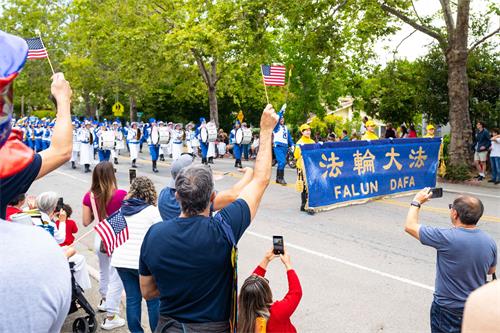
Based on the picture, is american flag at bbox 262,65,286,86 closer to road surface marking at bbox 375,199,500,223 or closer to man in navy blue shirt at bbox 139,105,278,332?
road surface marking at bbox 375,199,500,223

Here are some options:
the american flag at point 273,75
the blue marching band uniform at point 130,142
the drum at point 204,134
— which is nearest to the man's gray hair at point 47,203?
the american flag at point 273,75

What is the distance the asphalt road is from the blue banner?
0.36m

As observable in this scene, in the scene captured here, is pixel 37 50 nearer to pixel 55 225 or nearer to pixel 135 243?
pixel 55 225

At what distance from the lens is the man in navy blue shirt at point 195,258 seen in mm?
2664

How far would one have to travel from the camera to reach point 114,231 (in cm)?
439

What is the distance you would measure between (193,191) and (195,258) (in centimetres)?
36

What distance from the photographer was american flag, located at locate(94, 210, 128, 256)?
437 cm

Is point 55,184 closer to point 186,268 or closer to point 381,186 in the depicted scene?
point 381,186

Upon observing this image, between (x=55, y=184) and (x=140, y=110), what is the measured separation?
3117cm

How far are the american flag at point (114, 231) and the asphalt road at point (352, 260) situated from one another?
94 cm

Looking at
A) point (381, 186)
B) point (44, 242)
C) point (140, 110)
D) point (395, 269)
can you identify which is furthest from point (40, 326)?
point (140, 110)

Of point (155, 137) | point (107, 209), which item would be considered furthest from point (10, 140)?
point (155, 137)

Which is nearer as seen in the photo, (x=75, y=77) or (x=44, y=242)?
(x=44, y=242)

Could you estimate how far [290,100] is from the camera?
2900 cm
